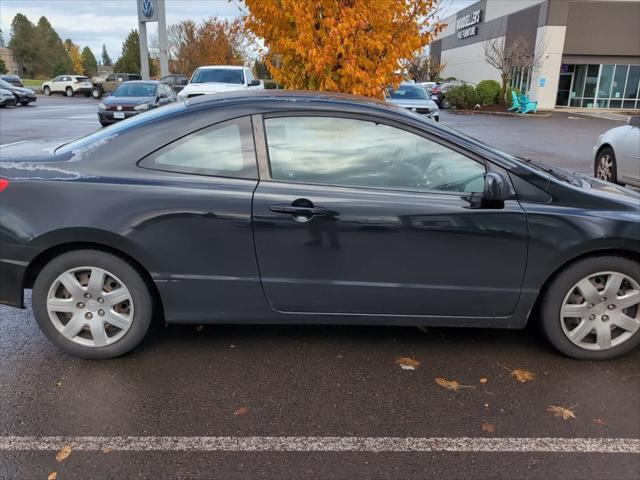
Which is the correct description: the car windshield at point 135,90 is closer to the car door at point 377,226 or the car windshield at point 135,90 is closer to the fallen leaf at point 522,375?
the car door at point 377,226

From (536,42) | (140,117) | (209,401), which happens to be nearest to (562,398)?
(209,401)

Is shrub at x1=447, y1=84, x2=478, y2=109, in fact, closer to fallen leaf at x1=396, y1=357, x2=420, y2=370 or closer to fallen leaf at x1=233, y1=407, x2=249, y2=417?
fallen leaf at x1=396, y1=357, x2=420, y2=370

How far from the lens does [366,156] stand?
3430 mm

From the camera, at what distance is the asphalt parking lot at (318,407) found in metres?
2.62

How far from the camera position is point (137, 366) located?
11.3 ft

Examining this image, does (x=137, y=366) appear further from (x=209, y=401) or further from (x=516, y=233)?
(x=516, y=233)

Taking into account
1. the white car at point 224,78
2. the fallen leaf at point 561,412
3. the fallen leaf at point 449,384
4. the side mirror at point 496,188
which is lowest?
the fallen leaf at point 449,384

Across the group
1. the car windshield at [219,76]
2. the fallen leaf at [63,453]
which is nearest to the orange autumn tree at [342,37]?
the fallen leaf at [63,453]

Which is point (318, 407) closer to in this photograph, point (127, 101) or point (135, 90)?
point (127, 101)

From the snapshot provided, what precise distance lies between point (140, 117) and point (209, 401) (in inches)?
73.7

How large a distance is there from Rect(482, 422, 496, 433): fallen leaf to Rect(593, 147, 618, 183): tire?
6948mm

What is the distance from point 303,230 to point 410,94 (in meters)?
14.6

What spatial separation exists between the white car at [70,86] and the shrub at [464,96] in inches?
1118

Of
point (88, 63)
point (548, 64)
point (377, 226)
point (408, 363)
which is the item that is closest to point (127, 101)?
point (377, 226)
